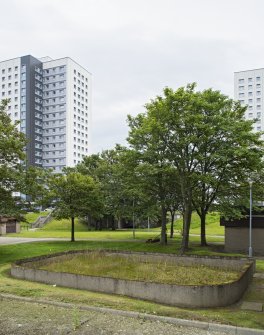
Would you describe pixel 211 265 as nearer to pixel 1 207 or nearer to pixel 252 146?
pixel 252 146

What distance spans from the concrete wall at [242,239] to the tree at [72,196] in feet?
44.5

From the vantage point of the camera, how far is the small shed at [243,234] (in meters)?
28.5

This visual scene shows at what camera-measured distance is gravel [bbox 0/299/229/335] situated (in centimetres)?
918

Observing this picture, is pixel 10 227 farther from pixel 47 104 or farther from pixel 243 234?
Result: pixel 47 104

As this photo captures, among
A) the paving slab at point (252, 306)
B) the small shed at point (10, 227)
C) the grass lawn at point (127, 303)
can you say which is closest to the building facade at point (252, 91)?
the small shed at point (10, 227)

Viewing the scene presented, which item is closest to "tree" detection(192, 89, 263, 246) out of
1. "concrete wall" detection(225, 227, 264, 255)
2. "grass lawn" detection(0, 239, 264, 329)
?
"concrete wall" detection(225, 227, 264, 255)

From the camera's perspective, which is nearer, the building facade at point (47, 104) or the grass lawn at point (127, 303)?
the grass lawn at point (127, 303)

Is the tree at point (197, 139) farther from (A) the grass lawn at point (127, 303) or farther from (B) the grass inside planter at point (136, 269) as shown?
(A) the grass lawn at point (127, 303)

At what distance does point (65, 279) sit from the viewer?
14305 millimetres

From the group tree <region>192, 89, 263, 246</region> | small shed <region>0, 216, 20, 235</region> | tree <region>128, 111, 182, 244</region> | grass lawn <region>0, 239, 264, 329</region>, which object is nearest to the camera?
grass lawn <region>0, 239, 264, 329</region>

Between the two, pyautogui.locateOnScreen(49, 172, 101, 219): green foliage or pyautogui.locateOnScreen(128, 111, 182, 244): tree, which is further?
pyautogui.locateOnScreen(49, 172, 101, 219): green foliage

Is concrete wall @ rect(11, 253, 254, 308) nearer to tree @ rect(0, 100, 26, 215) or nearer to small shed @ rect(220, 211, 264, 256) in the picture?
tree @ rect(0, 100, 26, 215)

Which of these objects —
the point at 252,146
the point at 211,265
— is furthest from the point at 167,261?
the point at 252,146

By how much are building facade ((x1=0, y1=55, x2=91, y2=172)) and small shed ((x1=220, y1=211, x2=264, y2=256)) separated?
89032 millimetres
